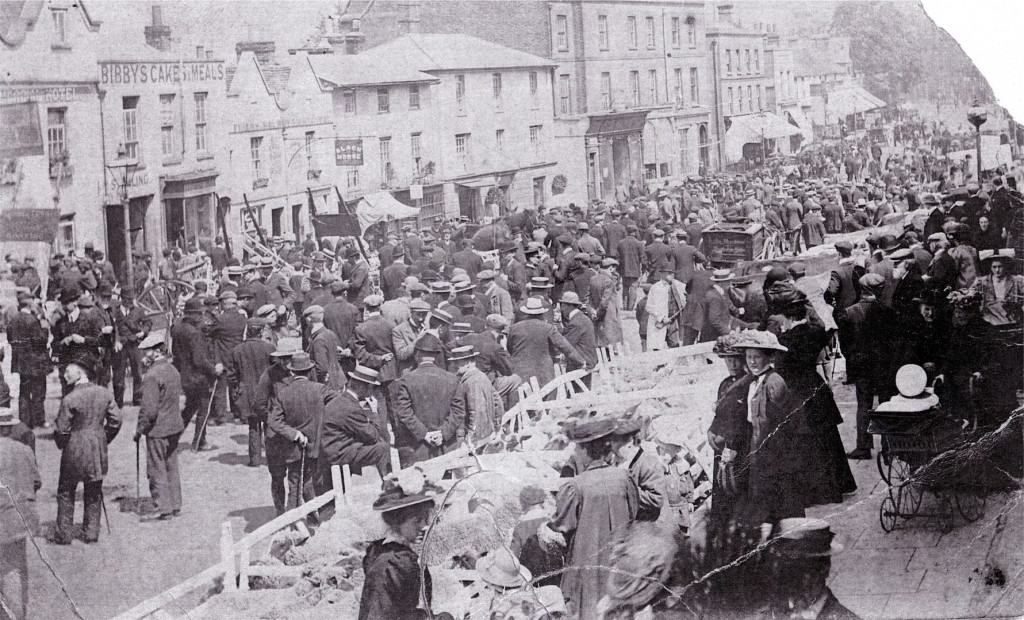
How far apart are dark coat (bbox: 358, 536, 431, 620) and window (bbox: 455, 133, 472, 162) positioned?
12.3ft

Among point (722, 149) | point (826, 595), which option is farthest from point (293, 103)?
point (826, 595)

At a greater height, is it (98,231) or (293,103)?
(293,103)

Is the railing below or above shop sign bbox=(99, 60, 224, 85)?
below

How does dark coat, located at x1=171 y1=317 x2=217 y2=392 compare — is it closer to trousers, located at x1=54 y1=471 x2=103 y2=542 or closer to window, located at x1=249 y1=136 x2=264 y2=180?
trousers, located at x1=54 y1=471 x2=103 y2=542

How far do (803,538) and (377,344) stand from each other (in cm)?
385

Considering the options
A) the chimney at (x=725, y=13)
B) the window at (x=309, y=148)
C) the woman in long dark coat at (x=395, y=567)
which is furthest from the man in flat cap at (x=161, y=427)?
the chimney at (x=725, y=13)

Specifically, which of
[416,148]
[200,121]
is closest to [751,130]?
[416,148]

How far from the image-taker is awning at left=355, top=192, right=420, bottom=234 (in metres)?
9.12

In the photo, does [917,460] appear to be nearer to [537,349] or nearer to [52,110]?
[537,349]


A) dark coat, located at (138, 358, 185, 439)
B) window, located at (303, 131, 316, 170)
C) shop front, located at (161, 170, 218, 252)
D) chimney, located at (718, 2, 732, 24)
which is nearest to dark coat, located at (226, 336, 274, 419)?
dark coat, located at (138, 358, 185, 439)

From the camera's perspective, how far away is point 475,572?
761cm

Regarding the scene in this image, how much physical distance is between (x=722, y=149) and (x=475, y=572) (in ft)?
12.0

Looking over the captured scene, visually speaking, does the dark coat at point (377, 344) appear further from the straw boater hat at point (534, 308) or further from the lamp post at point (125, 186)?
the lamp post at point (125, 186)

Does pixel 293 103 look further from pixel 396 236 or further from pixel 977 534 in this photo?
pixel 977 534
